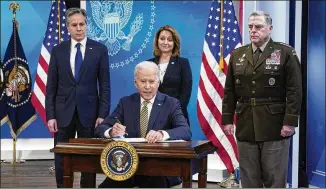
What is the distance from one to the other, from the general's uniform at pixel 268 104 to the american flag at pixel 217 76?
1663mm

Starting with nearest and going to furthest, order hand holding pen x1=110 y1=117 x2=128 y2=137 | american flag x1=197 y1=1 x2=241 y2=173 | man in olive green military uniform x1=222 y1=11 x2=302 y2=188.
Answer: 1. hand holding pen x1=110 y1=117 x2=128 y2=137
2. man in olive green military uniform x1=222 y1=11 x2=302 y2=188
3. american flag x1=197 y1=1 x2=241 y2=173

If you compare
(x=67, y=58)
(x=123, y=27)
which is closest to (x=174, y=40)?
(x=67, y=58)

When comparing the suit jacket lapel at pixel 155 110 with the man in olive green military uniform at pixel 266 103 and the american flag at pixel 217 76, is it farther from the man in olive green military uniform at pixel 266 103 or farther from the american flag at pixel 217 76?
the american flag at pixel 217 76

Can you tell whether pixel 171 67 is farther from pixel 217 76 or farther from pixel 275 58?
pixel 275 58

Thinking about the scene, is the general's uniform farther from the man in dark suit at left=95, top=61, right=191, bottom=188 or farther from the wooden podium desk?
the wooden podium desk

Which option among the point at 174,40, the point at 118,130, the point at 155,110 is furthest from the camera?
the point at 174,40

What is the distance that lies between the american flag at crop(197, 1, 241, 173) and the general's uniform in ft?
5.46

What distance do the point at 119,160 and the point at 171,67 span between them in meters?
2.02

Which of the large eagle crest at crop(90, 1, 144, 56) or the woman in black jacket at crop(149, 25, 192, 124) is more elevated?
the large eagle crest at crop(90, 1, 144, 56)

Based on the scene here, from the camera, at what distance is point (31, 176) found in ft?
21.9

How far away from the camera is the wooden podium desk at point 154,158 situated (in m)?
2.89

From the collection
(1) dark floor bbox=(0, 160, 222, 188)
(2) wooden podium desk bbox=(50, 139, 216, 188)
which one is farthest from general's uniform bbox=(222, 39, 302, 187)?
(1) dark floor bbox=(0, 160, 222, 188)

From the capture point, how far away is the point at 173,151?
2.89 m

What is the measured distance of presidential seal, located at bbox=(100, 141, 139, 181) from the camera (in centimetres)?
288
